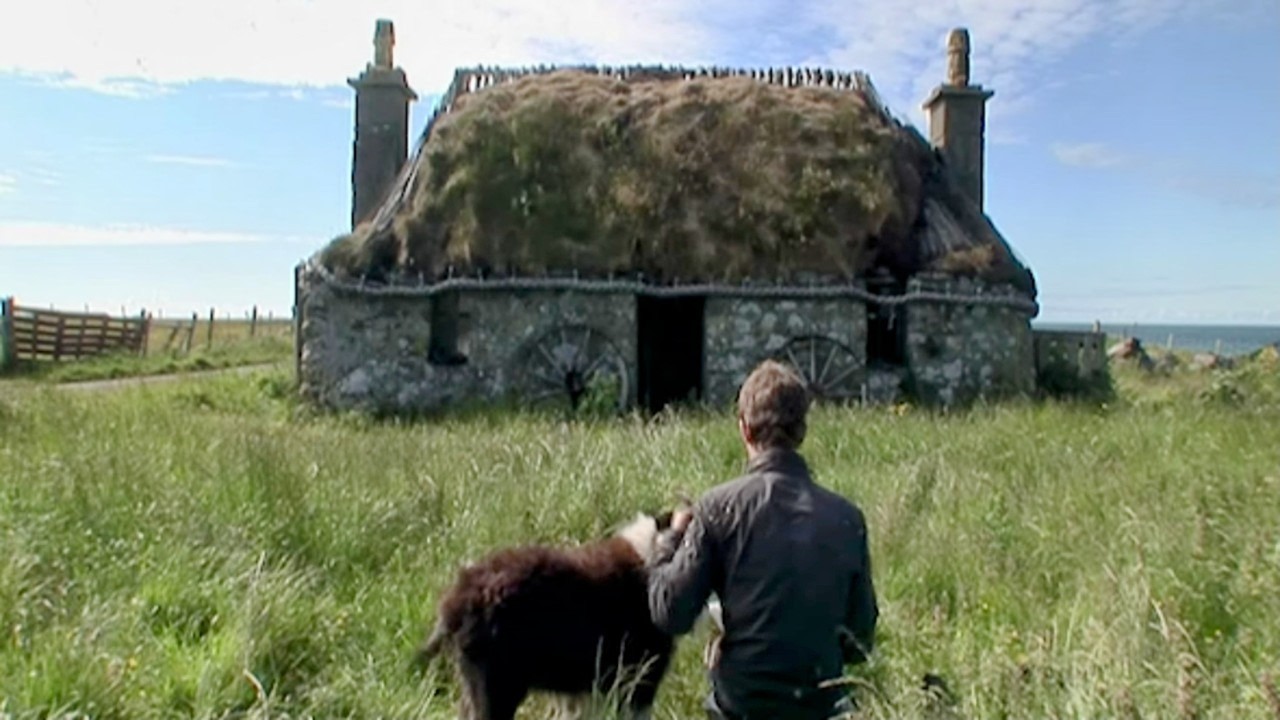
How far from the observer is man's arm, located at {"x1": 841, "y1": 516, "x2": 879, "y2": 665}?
378cm

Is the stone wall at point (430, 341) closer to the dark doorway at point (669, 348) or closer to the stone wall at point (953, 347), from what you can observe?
the dark doorway at point (669, 348)

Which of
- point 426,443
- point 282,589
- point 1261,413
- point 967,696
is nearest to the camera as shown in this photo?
point 967,696

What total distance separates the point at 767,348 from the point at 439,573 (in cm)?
995

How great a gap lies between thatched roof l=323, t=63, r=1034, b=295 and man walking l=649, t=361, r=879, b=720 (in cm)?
1167

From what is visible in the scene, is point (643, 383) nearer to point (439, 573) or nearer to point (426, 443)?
point (426, 443)

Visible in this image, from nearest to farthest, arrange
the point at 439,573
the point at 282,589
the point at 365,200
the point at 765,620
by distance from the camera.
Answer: the point at 765,620 → the point at 282,589 → the point at 439,573 → the point at 365,200

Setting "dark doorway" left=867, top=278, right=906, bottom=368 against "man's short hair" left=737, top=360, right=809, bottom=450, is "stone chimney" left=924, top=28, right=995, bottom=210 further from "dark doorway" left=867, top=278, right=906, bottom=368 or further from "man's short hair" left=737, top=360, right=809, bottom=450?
"man's short hair" left=737, top=360, right=809, bottom=450

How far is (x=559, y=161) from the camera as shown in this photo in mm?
16250

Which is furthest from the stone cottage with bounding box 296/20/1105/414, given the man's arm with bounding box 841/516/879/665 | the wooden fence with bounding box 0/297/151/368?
the wooden fence with bounding box 0/297/151/368

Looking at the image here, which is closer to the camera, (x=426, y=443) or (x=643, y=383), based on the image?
(x=426, y=443)

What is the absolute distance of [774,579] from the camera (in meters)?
3.67

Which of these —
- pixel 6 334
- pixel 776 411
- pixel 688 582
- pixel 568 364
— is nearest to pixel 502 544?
pixel 688 582

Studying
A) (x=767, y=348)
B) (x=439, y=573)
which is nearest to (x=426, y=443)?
(x=439, y=573)

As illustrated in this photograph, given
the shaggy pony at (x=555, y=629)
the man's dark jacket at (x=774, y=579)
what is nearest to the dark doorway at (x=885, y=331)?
the shaggy pony at (x=555, y=629)
